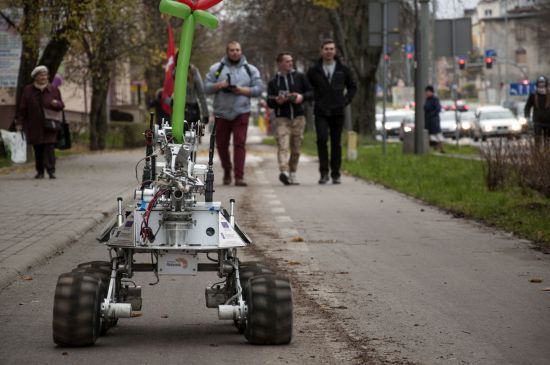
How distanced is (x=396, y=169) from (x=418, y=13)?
10.8 metres

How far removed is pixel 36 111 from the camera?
21609 mm

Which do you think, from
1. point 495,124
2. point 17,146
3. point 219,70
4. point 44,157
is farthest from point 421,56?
point 495,124

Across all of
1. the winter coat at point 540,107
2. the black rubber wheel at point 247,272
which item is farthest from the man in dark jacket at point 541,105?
the black rubber wheel at point 247,272

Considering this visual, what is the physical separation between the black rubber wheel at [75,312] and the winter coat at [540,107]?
2279 cm

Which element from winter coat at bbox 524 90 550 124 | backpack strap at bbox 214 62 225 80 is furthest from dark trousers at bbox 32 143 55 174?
winter coat at bbox 524 90 550 124

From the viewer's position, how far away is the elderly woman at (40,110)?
21469 millimetres

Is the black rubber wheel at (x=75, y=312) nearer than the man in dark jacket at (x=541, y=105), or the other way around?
the black rubber wheel at (x=75, y=312)

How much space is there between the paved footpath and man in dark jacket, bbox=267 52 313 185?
2459 millimetres

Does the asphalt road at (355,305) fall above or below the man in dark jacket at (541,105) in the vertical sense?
below

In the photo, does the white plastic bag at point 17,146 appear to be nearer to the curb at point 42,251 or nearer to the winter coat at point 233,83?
the winter coat at point 233,83

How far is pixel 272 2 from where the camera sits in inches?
1777

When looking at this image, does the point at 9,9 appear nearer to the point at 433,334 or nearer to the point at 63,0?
the point at 63,0

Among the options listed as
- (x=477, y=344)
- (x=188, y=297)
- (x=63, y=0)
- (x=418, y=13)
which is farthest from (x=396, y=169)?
(x=477, y=344)

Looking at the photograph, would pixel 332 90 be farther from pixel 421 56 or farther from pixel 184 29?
pixel 184 29
